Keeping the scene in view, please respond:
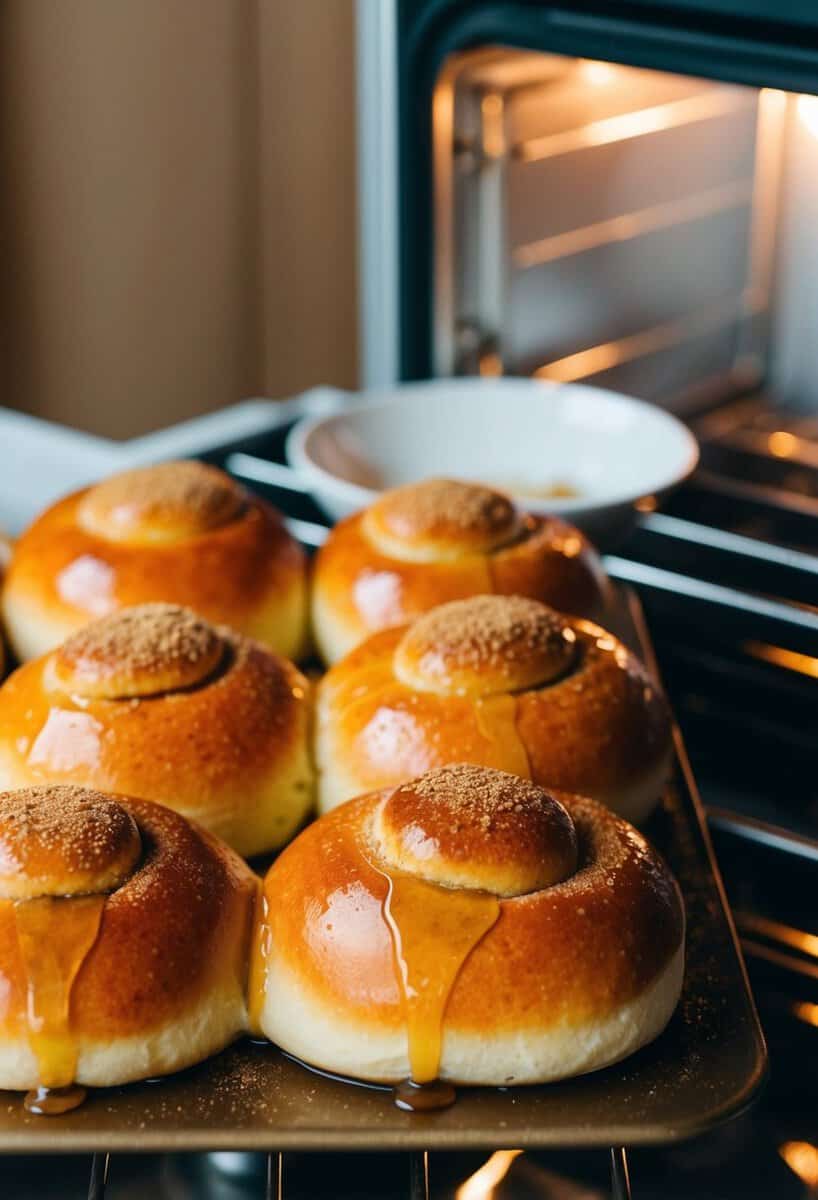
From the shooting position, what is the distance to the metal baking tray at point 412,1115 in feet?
2.31

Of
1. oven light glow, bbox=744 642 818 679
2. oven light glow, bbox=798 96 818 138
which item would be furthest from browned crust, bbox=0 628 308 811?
oven light glow, bbox=798 96 818 138

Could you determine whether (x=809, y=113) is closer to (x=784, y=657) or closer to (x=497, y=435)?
(x=497, y=435)

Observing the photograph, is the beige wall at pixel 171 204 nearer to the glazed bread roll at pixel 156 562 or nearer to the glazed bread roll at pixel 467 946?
the glazed bread roll at pixel 156 562

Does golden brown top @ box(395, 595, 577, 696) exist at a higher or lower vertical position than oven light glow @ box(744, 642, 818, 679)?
higher

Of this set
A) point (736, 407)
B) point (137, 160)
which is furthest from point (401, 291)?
point (137, 160)

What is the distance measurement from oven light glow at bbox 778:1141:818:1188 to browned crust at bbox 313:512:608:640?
454 mm

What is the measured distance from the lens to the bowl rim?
129 cm

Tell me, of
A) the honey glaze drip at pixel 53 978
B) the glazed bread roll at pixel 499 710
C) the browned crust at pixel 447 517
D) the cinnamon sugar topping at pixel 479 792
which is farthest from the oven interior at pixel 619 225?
the honey glaze drip at pixel 53 978

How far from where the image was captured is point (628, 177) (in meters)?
1.60

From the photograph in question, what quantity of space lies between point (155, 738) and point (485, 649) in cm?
21

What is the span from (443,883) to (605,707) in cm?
24

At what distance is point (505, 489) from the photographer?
1456 mm

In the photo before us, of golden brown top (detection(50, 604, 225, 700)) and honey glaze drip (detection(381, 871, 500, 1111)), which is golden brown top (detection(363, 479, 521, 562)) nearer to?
golden brown top (detection(50, 604, 225, 700))

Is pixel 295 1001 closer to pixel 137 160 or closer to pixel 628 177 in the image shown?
pixel 628 177
